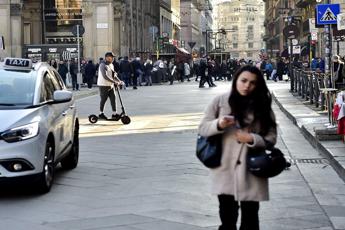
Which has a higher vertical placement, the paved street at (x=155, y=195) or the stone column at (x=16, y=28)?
the stone column at (x=16, y=28)

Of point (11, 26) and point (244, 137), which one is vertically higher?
point (11, 26)

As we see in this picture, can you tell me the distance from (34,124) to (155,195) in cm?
165

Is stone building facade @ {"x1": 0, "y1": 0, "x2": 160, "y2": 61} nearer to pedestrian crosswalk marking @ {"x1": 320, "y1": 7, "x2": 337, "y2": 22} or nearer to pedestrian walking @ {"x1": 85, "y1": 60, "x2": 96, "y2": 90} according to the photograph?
pedestrian walking @ {"x1": 85, "y1": 60, "x2": 96, "y2": 90}

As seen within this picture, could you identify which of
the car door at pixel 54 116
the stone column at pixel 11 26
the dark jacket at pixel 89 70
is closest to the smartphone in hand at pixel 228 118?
the car door at pixel 54 116

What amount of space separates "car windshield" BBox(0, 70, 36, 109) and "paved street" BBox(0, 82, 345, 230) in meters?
1.11

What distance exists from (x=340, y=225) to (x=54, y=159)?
151 inches

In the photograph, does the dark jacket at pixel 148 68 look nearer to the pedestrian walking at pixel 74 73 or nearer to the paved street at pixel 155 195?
the pedestrian walking at pixel 74 73

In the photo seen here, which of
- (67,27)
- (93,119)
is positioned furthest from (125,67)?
(93,119)

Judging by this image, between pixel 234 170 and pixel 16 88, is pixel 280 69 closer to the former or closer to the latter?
pixel 16 88

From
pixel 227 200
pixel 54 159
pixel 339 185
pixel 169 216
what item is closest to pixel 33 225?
pixel 169 216

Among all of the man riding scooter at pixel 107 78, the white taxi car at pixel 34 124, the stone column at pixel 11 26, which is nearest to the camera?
the white taxi car at pixel 34 124

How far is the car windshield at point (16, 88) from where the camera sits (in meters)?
8.82

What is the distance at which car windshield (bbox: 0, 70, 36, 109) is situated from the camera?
882 centimetres

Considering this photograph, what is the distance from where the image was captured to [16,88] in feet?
30.1
